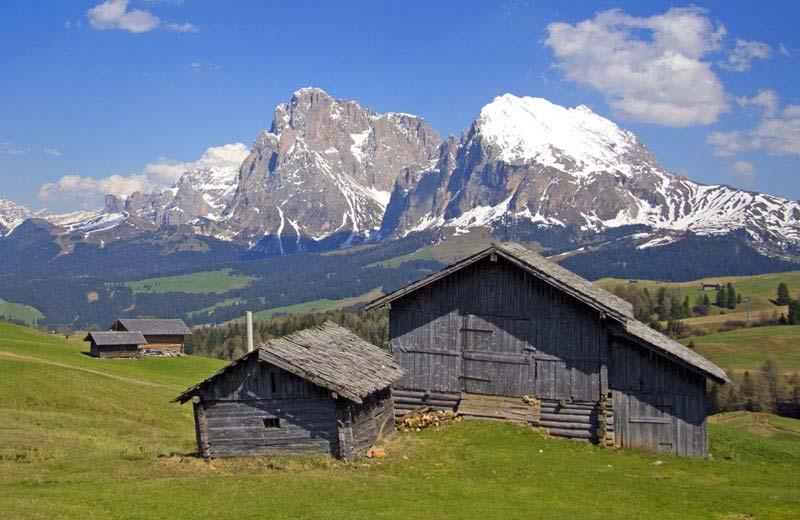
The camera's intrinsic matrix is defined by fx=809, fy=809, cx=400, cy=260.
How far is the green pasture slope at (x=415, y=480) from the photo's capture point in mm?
24344

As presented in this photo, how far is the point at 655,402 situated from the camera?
3731 cm

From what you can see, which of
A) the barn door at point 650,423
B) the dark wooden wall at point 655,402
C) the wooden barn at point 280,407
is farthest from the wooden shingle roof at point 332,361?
the barn door at point 650,423

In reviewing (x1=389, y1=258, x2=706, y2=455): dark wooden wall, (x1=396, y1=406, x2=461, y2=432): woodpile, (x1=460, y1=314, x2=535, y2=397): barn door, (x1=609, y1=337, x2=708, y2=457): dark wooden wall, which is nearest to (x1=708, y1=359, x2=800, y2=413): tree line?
(x1=609, y1=337, x2=708, y2=457): dark wooden wall

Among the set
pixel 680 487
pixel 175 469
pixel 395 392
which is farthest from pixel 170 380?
pixel 680 487

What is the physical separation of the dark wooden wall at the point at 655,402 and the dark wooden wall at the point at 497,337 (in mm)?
1129

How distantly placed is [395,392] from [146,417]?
88.0 feet

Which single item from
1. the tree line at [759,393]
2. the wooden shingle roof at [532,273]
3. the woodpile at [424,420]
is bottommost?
the tree line at [759,393]

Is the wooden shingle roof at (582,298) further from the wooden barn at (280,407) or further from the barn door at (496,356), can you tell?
the wooden barn at (280,407)

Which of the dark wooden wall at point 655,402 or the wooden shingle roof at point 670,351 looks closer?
the wooden shingle roof at point 670,351

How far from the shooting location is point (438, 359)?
4088 centimetres

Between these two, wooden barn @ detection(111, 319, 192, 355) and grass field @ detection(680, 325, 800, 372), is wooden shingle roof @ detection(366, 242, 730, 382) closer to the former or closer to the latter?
wooden barn @ detection(111, 319, 192, 355)

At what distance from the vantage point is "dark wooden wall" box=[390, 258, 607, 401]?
3825 centimetres

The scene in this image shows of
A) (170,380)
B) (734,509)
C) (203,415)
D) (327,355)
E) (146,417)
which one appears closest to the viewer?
(734,509)

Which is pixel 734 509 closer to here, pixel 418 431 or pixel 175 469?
pixel 418 431
